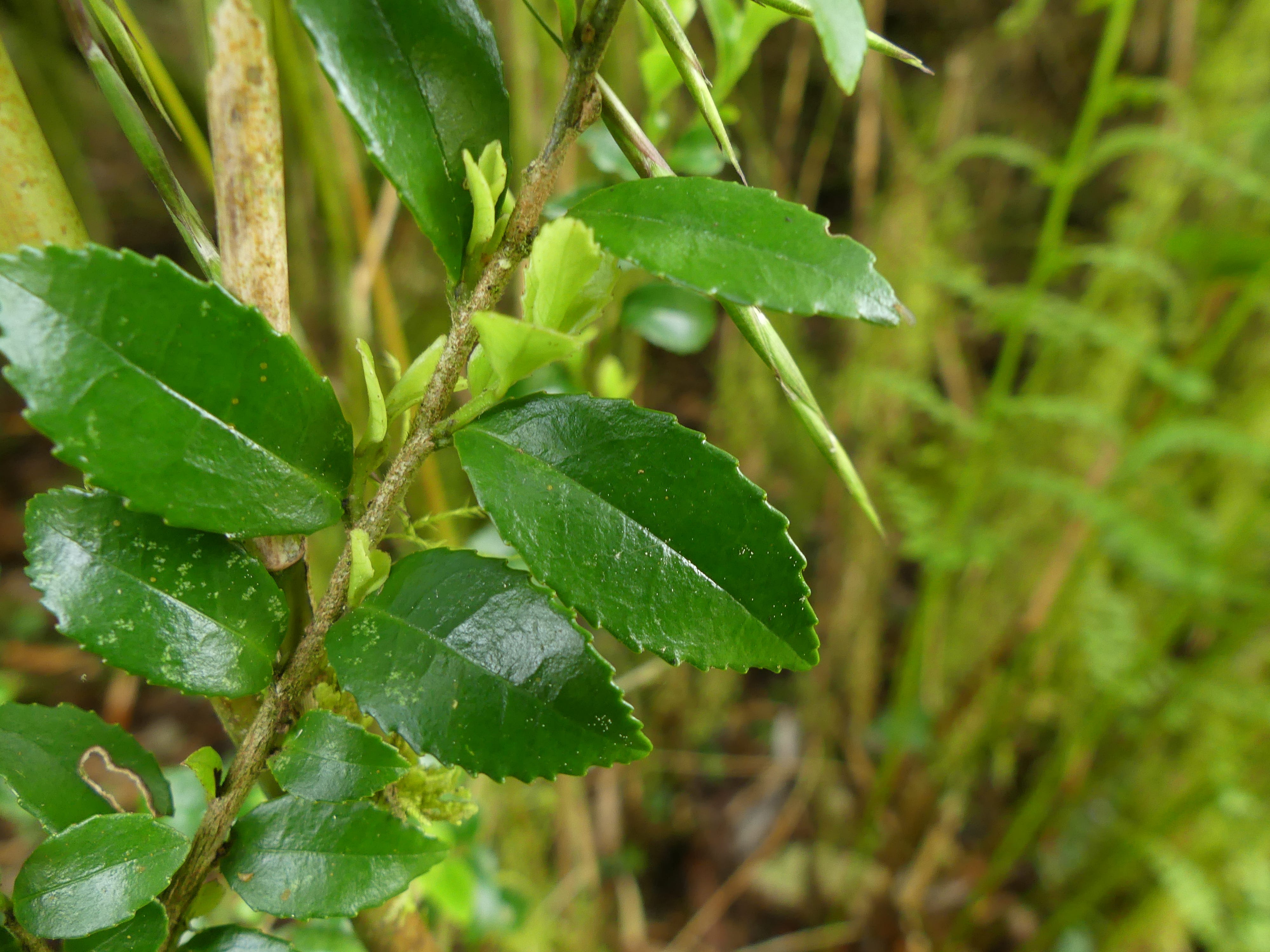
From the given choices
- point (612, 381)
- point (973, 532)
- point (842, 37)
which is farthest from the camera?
point (973, 532)

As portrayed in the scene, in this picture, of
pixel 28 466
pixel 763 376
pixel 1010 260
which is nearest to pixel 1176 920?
pixel 763 376

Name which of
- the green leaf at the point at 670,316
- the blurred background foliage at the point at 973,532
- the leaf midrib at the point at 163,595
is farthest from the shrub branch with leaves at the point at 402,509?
the blurred background foliage at the point at 973,532

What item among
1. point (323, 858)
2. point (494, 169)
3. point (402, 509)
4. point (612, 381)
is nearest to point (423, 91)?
point (494, 169)

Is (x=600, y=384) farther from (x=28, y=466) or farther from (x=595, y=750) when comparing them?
(x=28, y=466)

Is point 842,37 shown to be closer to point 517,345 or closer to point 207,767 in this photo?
point 517,345

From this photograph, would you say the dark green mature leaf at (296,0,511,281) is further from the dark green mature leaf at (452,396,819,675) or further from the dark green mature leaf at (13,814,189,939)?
the dark green mature leaf at (13,814,189,939)

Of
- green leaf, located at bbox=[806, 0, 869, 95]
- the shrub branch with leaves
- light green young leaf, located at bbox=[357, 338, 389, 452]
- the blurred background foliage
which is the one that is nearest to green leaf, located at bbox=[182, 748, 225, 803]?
the shrub branch with leaves
